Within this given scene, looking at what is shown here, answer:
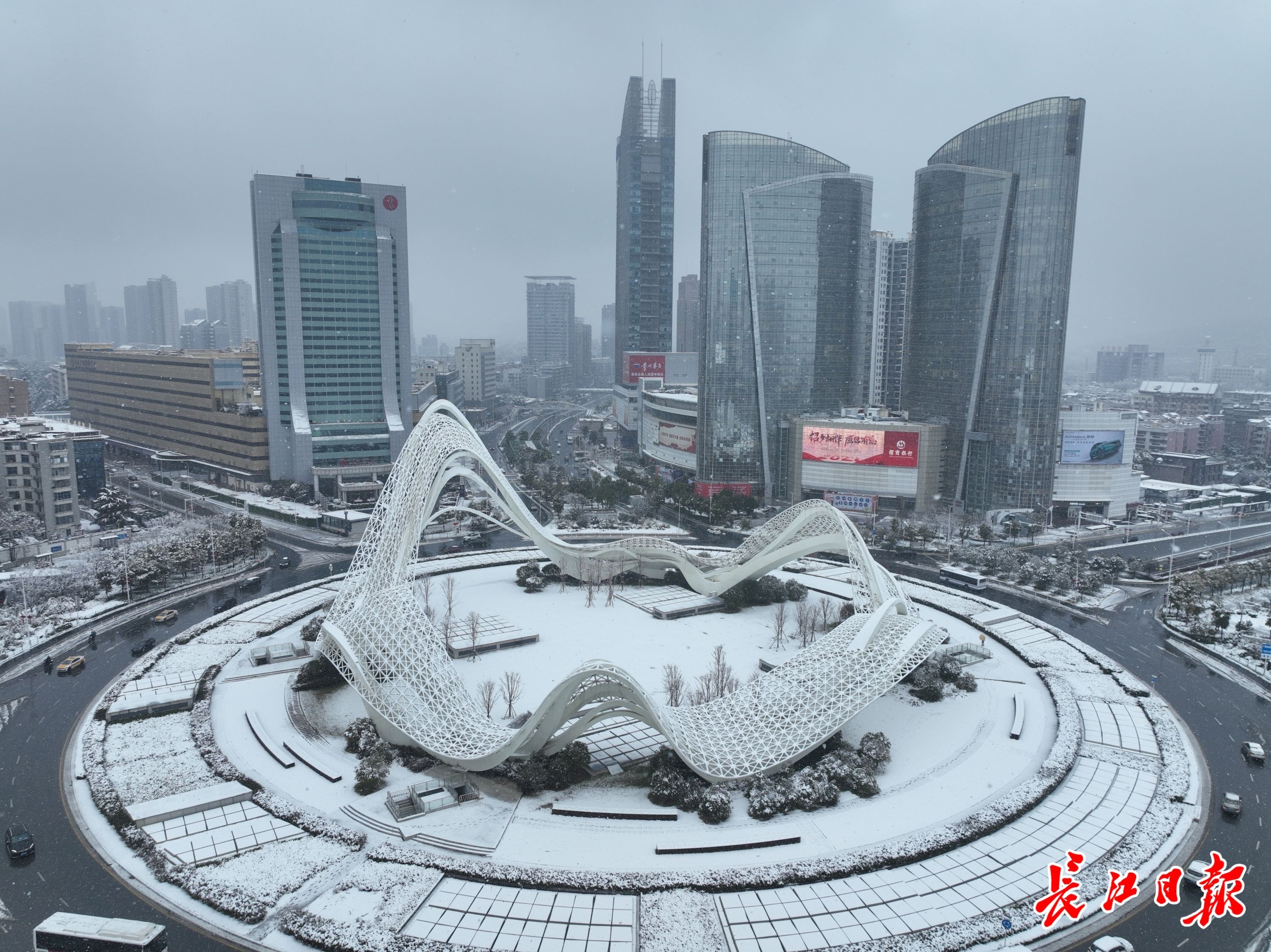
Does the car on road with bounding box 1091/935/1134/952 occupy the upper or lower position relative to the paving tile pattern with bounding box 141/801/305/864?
upper

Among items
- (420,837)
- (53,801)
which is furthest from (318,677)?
(420,837)

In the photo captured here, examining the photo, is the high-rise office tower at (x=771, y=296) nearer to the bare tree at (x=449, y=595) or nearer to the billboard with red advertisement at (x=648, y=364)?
the bare tree at (x=449, y=595)

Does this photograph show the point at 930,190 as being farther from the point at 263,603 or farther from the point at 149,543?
the point at 149,543

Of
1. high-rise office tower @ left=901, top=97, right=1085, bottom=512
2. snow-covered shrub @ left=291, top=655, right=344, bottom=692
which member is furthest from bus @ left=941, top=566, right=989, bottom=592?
snow-covered shrub @ left=291, top=655, right=344, bottom=692

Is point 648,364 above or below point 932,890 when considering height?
above

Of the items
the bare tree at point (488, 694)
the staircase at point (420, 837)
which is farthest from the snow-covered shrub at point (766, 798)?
the bare tree at point (488, 694)

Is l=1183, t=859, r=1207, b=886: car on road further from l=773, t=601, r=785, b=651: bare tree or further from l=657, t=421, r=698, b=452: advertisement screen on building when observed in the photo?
l=657, t=421, r=698, b=452: advertisement screen on building

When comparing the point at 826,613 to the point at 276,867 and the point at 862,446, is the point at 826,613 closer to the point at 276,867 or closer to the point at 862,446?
the point at 276,867
